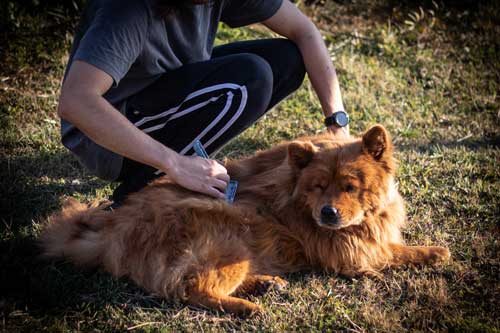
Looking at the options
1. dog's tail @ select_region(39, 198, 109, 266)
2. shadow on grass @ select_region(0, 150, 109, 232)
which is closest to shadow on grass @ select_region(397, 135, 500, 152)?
shadow on grass @ select_region(0, 150, 109, 232)

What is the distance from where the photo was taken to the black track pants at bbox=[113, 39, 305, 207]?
373 cm

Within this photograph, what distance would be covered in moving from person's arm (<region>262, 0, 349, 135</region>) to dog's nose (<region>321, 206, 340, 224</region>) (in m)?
1.02

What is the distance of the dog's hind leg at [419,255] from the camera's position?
379cm

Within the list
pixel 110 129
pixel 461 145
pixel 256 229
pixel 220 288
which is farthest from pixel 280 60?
pixel 461 145

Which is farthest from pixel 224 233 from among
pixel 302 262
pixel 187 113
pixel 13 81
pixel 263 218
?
pixel 13 81

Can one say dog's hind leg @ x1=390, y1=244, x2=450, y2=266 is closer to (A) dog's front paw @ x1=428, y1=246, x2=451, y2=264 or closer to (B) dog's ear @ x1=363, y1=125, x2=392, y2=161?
(A) dog's front paw @ x1=428, y1=246, x2=451, y2=264

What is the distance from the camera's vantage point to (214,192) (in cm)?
348

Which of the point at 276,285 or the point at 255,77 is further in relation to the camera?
the point at 255,77

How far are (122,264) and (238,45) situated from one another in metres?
2.12

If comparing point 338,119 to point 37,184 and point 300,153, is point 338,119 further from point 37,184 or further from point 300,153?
point 37,184

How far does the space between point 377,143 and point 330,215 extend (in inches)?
22.8

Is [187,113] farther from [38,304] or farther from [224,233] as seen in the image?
[38,304]

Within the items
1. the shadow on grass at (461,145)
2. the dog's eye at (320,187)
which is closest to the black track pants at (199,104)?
the dog's eye at (320,187)

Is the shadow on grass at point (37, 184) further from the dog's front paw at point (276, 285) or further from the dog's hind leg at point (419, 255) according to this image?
the dog's hind leg at point (419, 255)
